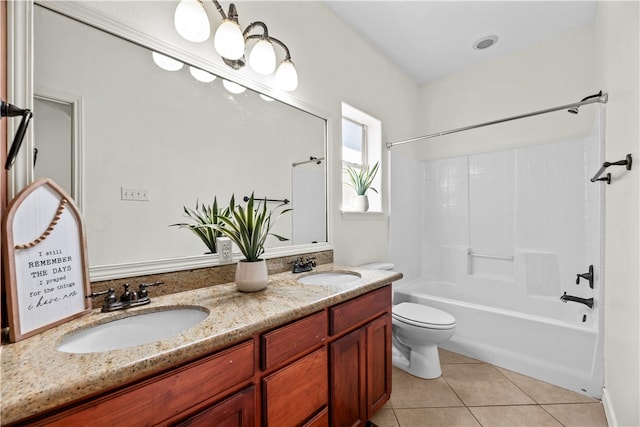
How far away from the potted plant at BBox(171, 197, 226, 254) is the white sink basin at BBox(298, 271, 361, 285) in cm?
55

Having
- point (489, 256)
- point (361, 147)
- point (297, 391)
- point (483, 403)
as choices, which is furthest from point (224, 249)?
point (489, 256)

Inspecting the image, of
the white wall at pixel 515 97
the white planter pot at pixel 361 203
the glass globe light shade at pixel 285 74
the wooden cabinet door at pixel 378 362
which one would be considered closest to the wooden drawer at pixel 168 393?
the wooden cabinet door at pixel 378 362

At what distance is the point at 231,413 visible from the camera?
0.83 m

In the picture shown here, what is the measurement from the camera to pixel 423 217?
3.25 meters

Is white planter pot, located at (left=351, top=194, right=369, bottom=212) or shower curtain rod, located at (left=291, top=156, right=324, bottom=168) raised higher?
shower curtain rod, located at (left=291, top=156, right=324, bottom=168)

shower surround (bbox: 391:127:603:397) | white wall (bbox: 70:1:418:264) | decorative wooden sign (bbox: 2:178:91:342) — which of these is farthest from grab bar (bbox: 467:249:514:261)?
decorative wooden sign (bbox: 2:178:91:342)

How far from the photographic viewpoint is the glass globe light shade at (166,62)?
1.23 meters

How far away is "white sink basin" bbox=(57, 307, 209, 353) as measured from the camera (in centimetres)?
83

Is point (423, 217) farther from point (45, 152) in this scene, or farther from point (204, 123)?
point (45, 152)

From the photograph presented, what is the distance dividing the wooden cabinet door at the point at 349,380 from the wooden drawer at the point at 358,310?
0.05 m

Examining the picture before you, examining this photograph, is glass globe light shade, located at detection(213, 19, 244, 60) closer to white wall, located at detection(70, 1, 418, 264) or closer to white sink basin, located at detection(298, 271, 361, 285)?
white wall, located at detection(70, 1, 418, 264)

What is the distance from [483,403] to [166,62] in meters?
2.56

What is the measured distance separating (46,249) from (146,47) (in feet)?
2.93

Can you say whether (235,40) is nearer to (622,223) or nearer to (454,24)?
(454,24)
